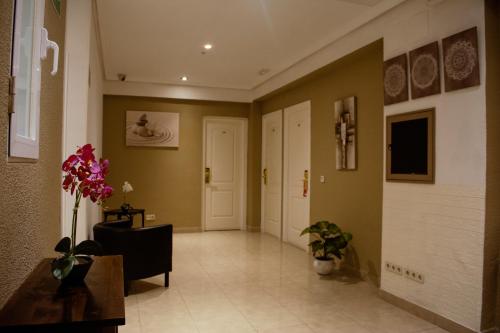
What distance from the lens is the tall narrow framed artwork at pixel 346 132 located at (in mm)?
4461

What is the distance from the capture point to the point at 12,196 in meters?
1.06

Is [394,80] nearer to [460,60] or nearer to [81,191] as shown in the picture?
[460,60]

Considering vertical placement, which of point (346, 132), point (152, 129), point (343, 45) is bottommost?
point (346, 132)

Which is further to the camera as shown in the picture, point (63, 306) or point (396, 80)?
point (396, 80)

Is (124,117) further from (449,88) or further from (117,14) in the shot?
(449,88)

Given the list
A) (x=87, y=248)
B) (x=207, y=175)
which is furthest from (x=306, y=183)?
(x=87, y=248)

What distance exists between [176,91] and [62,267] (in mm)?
6077

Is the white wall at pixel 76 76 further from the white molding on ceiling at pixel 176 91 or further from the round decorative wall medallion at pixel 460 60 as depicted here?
the white molding on ceiling at pixel 176 91

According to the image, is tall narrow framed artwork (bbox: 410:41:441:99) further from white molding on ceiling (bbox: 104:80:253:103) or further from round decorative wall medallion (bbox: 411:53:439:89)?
white molding on ceiling (bbox: 104:80:253:103)

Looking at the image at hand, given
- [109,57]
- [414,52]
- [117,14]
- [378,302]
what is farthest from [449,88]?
[109,57]

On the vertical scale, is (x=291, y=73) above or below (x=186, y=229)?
above

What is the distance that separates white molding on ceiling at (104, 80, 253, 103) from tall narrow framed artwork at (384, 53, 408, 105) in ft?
13.4

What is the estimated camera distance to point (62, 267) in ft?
3.88

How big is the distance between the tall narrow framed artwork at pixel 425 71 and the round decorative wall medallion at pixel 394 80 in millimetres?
112
